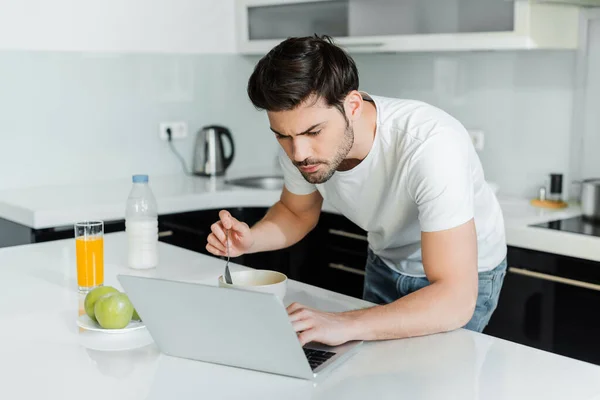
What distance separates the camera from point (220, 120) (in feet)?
13.0

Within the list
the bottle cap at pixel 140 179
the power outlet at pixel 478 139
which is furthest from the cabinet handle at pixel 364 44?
the bottle cap at pixel 140 179

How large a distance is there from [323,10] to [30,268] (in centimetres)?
190

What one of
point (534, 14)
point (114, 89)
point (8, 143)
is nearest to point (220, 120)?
point (114, 89)

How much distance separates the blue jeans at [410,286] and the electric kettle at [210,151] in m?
1.64

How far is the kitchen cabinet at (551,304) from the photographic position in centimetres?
253

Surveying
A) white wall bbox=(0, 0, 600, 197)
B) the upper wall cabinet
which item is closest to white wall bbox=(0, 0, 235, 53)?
white wall bbox=(0, 0, 600, 197)

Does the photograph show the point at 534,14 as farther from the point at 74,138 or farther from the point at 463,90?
the point at 74,138

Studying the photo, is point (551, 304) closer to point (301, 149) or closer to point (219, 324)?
point (301, 149)

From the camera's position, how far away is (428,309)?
1560 millimetres

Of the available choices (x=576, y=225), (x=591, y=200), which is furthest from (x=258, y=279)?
(x=591, y=200)

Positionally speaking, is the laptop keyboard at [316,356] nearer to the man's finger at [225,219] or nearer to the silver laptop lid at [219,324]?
the silver laptop lid at [219,324]

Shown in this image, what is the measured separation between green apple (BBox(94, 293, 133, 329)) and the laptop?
5.5 inches

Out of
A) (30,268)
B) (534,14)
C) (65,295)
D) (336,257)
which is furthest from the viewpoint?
(336,257)

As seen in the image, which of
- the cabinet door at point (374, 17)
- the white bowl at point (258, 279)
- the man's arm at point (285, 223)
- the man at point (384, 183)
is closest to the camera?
the man at point (384, 183)
